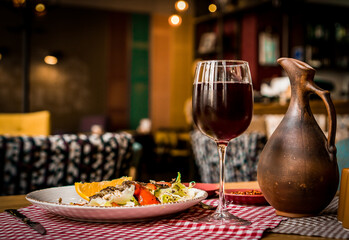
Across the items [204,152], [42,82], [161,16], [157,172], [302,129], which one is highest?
[161,16]

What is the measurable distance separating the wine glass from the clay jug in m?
0.07

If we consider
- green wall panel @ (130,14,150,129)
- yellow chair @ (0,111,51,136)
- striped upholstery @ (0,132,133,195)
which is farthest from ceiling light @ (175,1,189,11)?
green wall panel @ (130,14,150,129)

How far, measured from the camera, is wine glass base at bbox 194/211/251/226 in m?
0.66

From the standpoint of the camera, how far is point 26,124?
15.8ft

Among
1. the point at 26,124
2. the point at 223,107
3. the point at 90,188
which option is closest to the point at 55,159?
the point at 90,188

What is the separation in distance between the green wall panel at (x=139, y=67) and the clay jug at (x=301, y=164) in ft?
30.0

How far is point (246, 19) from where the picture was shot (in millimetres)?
7969

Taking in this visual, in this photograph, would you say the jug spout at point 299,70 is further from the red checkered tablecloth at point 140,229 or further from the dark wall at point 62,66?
the dark wall at point 62,66

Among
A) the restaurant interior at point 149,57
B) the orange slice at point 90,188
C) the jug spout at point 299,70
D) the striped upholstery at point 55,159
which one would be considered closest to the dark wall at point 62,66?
the restaurant interior at point 149,57

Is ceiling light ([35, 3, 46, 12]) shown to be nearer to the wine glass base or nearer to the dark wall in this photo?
the dark wall

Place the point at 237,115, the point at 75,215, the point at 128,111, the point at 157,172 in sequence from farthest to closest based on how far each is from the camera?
the point at 128,111 < the point at 157,172 < the point at 237,115 < the point at 75,215

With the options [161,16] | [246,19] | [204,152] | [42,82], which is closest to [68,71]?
[42,82]

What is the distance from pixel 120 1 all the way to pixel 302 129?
9.35m

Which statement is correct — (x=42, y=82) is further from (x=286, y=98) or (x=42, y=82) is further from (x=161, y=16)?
(x=286, y=98)
